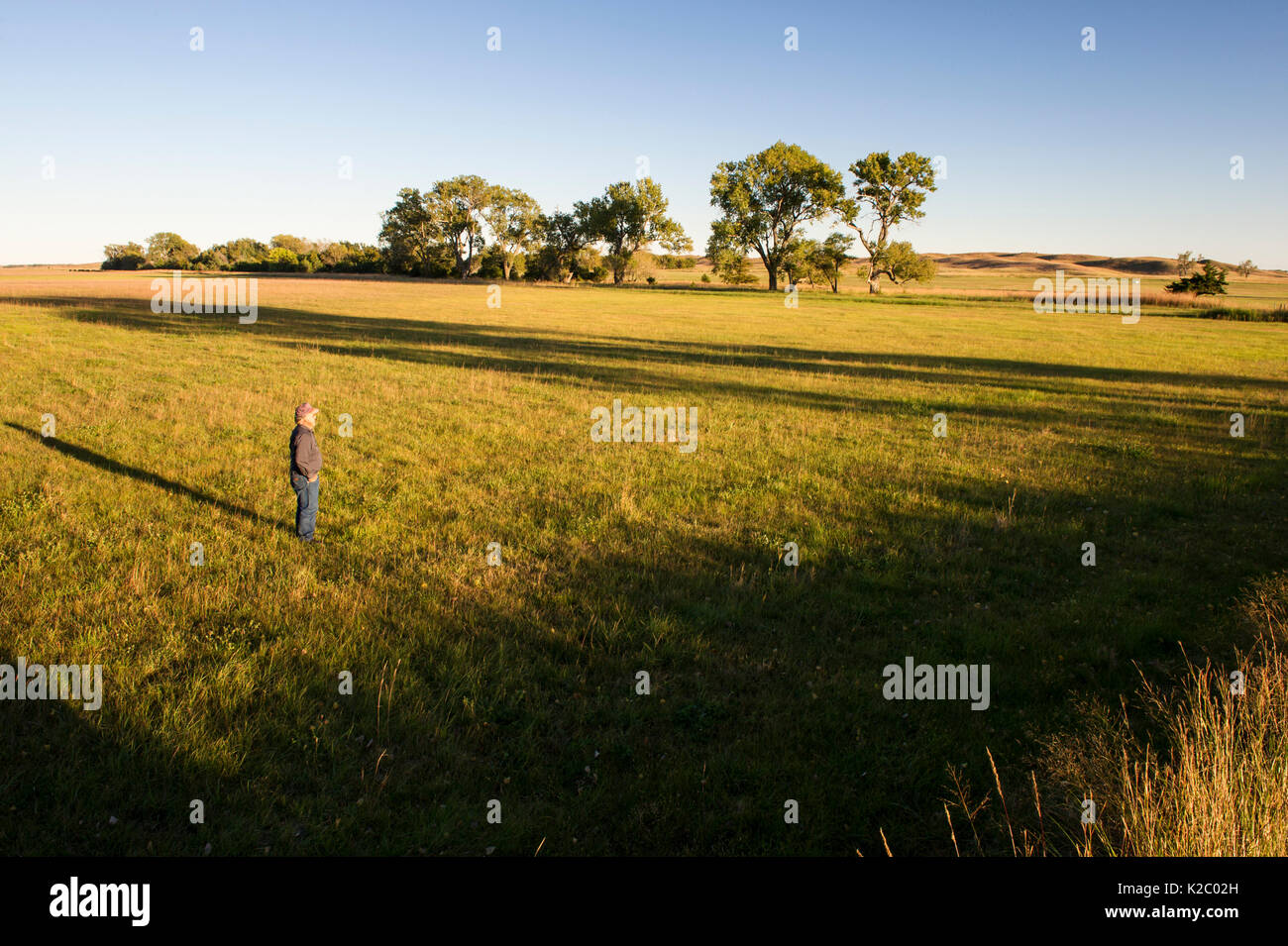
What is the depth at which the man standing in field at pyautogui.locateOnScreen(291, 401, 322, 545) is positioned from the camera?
829 centimetres

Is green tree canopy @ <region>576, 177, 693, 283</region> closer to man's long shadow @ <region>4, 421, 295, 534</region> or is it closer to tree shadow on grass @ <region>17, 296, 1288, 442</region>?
tree shadow on grass @ <region>17, 296, 1288, 442</region>

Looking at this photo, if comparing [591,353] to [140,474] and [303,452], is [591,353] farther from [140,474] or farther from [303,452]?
[303,452]

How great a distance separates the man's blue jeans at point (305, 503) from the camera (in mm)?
8414

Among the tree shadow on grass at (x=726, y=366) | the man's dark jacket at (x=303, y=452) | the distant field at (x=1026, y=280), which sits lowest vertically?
the man's dark jacket at (x=303, y=452)

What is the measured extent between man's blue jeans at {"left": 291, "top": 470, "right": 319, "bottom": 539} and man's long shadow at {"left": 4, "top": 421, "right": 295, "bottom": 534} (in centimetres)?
58

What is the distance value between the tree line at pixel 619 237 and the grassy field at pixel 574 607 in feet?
288

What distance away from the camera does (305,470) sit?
8336 millimetres

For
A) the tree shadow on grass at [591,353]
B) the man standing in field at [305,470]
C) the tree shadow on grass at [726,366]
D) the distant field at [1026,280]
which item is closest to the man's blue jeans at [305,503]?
the man standing in field at [305,470]

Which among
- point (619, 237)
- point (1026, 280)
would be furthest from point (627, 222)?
point (1026, 280)

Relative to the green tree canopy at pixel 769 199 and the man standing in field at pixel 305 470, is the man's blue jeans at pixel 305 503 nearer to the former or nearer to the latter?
the man standing in field at pixel 305 470

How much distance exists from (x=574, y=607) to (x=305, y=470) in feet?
12.9

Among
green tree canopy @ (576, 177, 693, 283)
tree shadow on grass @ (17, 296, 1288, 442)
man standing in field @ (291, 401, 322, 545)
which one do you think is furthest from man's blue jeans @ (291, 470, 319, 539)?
green tree canopy @ (576, 177, 693, 283)
